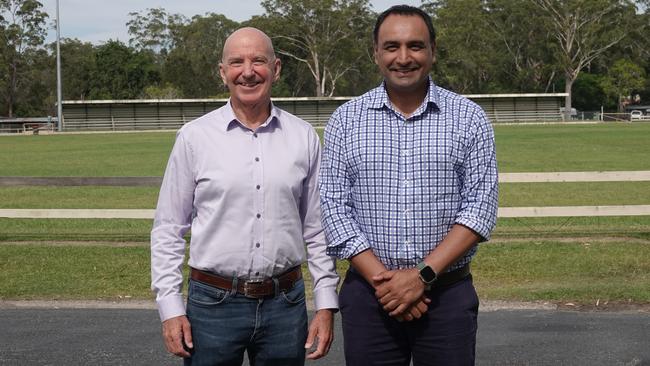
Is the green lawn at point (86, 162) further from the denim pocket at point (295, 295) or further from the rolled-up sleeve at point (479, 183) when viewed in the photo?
the rolled-up sleeve at point (479, 183)

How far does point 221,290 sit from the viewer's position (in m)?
3.20

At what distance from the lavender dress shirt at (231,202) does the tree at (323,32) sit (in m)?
82.1

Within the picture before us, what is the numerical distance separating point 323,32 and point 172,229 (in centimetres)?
8464

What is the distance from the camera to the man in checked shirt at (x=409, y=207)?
305 cm

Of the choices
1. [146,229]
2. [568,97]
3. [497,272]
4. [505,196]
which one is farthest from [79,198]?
[568,97]

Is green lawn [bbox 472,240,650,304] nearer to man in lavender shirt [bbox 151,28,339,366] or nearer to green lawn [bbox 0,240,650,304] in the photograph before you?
green lawn [bbox 0,240,650,304]

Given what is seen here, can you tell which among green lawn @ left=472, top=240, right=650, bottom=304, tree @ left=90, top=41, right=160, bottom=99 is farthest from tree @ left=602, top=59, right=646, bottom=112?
green lawn @ left=472, top=240, right=650, bottom=304

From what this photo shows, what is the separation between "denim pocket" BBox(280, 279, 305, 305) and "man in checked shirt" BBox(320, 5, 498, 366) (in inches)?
7.9

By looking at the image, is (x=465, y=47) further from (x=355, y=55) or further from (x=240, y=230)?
(x=240, y=230)

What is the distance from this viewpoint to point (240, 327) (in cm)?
319

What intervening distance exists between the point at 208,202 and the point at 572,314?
4.58 meters

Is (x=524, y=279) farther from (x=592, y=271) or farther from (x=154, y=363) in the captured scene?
(x=154, y=363)

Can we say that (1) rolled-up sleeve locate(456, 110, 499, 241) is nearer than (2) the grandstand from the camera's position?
Yes

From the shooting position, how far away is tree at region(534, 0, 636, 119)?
7838 centimetres
